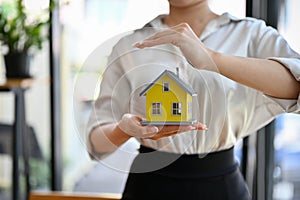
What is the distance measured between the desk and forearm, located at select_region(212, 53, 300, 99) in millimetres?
Result: 1076

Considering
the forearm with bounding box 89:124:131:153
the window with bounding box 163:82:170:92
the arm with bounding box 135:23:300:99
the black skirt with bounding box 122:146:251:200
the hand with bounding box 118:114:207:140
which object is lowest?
the black skirt with bounding box 122:146:251:200

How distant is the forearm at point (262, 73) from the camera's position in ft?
2.17

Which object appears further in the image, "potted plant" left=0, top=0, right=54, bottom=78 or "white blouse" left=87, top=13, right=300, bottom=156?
"potted plant" left=0, top=0, right=54, bottom=78

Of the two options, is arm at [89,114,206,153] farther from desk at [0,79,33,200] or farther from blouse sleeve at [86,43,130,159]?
desk at [0,79,33,200]

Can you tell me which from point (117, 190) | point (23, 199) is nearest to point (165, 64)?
point (117, 190)

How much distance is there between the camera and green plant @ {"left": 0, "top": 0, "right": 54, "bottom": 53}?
5.38 feet

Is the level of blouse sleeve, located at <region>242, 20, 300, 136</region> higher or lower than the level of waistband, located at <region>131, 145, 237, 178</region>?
higher

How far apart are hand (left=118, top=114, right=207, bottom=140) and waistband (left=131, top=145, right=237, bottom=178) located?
0.04m

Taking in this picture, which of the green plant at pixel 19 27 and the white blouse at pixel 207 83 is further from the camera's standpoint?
the green plant at pixel 19 27

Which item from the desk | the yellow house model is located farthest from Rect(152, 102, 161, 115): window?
the desk

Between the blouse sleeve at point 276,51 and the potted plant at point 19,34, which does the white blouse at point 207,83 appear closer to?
the blouse sleeve at point 276,51

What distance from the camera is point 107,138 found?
70cm

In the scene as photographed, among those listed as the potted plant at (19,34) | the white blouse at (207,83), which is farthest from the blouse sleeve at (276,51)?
the potted plant at (19,34)

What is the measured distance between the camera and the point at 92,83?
703 millimetres
